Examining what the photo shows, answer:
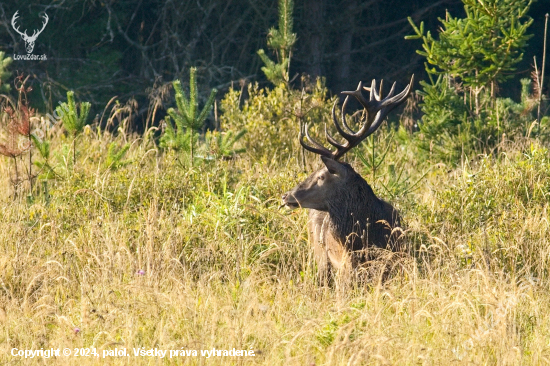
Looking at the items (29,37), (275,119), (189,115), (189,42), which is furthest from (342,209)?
(189,42)

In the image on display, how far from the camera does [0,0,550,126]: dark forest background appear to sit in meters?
13.8

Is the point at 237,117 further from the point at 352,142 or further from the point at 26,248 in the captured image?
the point at 26,248

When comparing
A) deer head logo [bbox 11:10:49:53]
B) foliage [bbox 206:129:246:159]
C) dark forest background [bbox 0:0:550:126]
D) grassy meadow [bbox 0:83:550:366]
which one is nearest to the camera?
grassy meadow [bbox 0:83:550:366]

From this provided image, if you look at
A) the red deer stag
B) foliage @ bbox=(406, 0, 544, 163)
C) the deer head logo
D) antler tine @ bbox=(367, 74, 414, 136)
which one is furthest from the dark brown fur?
the deer head logo

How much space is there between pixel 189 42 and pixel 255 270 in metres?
9.86

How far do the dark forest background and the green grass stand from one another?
219 inches

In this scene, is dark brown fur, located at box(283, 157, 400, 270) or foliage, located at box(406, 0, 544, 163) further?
foliage, located at box(406, 0, 544, 163)

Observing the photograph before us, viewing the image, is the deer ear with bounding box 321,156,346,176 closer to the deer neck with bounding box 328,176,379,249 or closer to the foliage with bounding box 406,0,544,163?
the deer neck with bounding box 328,176,379,249

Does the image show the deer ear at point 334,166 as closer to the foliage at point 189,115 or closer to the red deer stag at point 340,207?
the red deer stag at point 340,207

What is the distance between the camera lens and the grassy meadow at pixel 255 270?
4.49 m

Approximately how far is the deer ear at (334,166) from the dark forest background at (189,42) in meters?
7.39

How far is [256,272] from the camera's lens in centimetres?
605

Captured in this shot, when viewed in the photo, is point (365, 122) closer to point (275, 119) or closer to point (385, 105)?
point (385, 105)

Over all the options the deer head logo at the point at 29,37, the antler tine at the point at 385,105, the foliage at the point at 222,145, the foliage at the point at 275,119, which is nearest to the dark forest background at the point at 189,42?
the deer head logo at the point at 29,37
